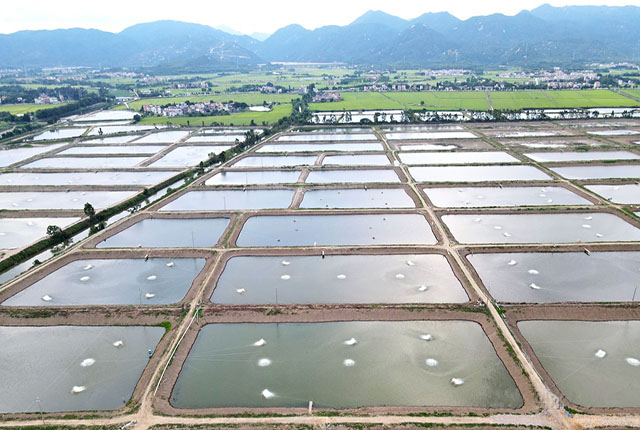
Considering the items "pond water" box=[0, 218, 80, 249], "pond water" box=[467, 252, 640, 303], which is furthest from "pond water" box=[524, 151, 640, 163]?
"pond water" box=[0, 218, 80, 249]

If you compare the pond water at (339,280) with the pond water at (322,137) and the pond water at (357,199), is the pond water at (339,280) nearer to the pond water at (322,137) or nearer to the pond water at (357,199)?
the pond water at (357,199)

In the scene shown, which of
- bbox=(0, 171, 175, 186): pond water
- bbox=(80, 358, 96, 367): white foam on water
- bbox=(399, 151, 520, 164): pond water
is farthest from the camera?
bbox=(399, 151, 520, 164): pond water

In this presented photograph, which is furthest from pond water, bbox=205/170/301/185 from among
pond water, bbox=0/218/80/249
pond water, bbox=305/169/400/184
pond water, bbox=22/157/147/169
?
pond water, bbox=22/157/147/169

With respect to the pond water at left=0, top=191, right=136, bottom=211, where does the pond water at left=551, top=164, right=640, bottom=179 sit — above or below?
above

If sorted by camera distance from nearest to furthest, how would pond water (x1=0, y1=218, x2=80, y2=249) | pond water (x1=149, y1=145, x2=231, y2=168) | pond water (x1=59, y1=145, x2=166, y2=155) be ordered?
pond water (x1=0, y1=218, x2=80, y2=249)
pond water (x1=149, y1=145, x2=231, y2=168)
pond water (x1=59, y1=145, x2=166, y2=155)

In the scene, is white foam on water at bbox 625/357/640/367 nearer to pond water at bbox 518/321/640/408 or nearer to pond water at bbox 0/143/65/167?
pond water at bbox 518/321/640/408

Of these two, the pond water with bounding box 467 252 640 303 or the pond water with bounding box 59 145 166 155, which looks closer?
the pond water with bounding box 467 252 640 303

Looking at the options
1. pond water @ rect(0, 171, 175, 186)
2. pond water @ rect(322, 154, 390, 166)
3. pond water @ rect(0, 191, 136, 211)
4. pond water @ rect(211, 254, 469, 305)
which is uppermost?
pond water @ rect(322, 154, 390, 166)

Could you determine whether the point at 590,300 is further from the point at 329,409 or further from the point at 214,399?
the point at 214,399
